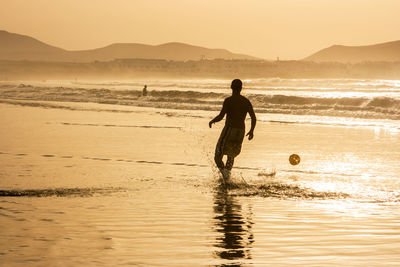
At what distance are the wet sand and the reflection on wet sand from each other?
2cm

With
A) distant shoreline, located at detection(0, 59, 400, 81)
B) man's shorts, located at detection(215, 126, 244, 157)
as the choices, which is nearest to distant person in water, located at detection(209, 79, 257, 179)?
man's shorts, located at detection(215, 126, 244, 157)

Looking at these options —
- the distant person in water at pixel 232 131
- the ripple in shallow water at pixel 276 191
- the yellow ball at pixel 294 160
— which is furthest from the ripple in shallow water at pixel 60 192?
the yellow ball at pixel 294 160

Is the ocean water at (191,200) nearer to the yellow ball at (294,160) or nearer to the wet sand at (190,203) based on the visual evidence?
the wet sand at (190,203)

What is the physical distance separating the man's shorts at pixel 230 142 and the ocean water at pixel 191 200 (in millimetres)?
531

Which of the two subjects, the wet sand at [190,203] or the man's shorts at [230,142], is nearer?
the wet sand at [190,203]

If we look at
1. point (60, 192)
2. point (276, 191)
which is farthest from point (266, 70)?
point (60, 192)

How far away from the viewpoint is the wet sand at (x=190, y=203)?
21.7 ft

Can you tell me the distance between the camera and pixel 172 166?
13.3 meters

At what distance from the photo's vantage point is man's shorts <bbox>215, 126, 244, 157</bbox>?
11.5m

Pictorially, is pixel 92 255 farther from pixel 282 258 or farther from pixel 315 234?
pixel 315 234

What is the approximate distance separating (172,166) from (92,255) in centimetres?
686

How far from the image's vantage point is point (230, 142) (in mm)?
11531

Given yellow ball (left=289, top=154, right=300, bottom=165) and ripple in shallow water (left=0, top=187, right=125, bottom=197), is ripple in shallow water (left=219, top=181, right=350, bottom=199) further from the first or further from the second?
yellow ball (left=289, top=154, right=300, bottom=165)

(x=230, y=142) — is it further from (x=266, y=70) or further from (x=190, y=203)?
(x=266, y=70)
